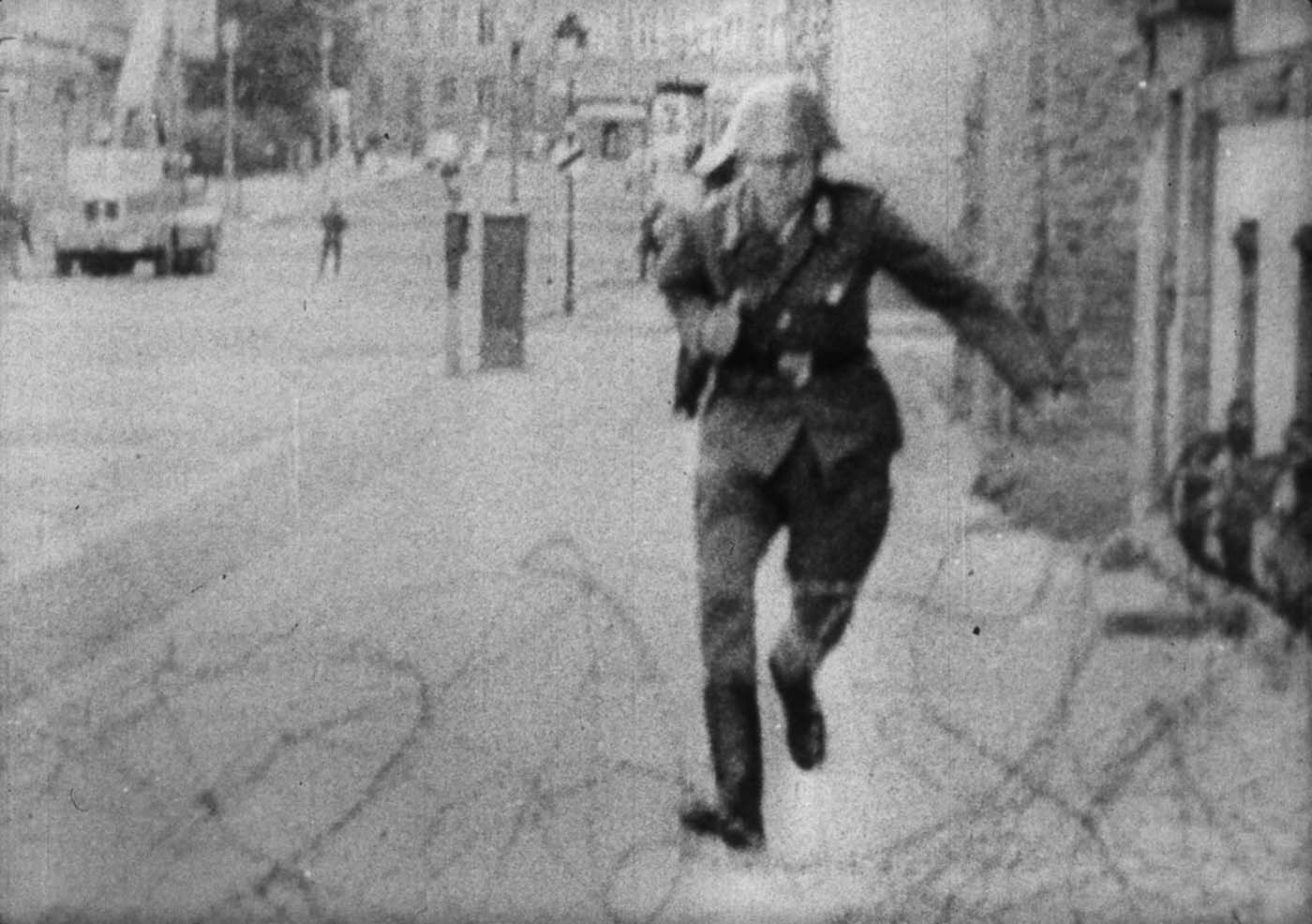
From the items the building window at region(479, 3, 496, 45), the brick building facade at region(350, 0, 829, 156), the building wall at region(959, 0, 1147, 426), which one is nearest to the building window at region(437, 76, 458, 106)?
the brick building facade at region(350, 0, 829, 156)

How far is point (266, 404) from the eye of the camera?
571cm

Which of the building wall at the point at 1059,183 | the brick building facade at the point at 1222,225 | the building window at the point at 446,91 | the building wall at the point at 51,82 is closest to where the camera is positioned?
the brick building facade at the point at 1222,225

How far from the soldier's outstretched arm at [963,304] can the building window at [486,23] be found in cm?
92

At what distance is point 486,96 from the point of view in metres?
5.71

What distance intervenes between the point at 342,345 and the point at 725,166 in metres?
0.92

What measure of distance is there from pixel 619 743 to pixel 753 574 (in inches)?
→ 18.2

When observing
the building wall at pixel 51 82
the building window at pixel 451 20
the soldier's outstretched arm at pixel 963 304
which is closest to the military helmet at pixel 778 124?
the soldier's outstretched arm at pixel 963 304

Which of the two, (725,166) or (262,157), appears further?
(262,157)

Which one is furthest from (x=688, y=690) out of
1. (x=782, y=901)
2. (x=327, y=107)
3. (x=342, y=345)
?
(x=327, y=107)

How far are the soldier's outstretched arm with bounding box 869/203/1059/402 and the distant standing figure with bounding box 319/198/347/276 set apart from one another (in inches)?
45.6

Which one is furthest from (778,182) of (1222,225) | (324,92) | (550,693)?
(550,693)

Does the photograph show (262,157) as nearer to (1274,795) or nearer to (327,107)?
(327,107)

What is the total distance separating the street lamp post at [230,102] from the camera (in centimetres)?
568

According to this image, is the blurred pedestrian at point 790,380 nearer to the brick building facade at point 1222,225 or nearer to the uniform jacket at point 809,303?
the uniform jacket at point 809,303
